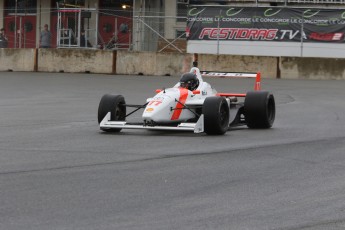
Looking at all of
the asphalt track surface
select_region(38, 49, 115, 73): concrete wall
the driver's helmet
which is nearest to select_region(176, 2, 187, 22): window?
select_region(38, 49, 115, 73): concrete wall

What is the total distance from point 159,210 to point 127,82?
2155 cm

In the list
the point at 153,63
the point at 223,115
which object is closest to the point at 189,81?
the point at 223,115

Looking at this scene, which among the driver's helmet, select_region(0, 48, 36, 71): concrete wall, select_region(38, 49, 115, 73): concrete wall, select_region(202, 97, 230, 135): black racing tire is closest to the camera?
select_region(202, 97, 230, 135): black racing tire

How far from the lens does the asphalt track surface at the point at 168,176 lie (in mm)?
7164

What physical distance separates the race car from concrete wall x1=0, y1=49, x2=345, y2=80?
16.1m

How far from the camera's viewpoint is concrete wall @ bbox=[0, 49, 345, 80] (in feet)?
103

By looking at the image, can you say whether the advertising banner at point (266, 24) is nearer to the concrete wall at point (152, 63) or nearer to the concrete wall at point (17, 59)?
the concrete wall at point (152, 63)

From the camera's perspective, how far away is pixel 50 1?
4362 centimetres

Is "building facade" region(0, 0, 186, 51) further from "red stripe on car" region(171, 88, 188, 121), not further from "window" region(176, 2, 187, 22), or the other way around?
"red stripe on car" region(171, 88, 188, 121)

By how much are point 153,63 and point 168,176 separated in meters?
24.1

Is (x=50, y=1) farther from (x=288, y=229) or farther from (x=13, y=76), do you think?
(x=288, y=229)

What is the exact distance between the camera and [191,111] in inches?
553

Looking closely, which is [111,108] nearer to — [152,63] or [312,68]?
[312,68]

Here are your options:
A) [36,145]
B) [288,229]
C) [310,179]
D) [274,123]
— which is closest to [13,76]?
[274,123]
